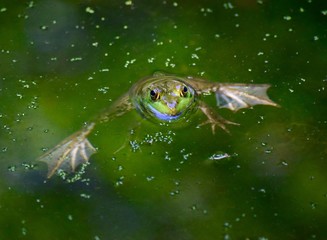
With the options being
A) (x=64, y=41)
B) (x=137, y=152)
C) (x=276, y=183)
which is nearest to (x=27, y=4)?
(x=64, y=41)

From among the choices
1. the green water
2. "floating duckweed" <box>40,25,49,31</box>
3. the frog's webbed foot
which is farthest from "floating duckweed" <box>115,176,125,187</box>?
"floating duckweed" <box>40,25,49,31</box>

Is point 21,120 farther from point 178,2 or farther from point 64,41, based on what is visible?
point 178,2

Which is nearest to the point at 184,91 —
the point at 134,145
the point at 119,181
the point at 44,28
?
the point at 134,145

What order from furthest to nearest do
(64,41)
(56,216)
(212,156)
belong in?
(64,41), (212,156), (56,216)

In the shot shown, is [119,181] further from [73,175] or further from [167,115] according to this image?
[167,115]

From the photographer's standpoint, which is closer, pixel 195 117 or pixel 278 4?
pixel 195 117

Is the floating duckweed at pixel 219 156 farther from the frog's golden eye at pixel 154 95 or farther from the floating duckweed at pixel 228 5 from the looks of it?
the floating duckweed at pixel 228 5

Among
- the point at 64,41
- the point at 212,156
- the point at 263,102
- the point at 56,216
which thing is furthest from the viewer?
the point at 64,41
